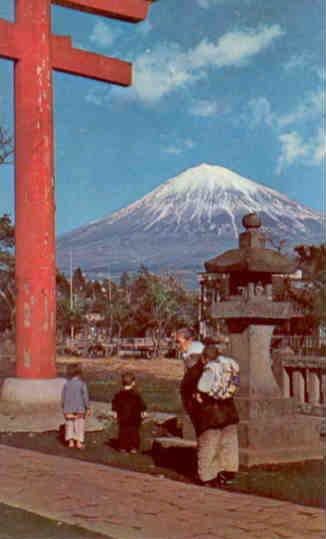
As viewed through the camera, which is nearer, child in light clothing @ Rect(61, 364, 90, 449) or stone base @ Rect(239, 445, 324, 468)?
stone base @ Rect(239, 445, 324, 468)

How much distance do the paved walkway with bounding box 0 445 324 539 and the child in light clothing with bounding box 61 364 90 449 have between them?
1.86 meters

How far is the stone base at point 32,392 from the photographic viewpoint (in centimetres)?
1292

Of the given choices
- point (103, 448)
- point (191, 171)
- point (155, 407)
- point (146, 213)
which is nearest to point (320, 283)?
point (155, 407)

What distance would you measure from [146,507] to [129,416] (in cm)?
368

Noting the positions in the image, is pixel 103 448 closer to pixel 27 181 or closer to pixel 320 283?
pixel 27 181

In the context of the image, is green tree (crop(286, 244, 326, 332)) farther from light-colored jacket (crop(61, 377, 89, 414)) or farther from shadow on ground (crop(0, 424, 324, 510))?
light-colored jacket (crop(61, 377, 89, 414))

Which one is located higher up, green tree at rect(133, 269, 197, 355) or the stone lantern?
green tree at rect(133, 269, 197, 355)

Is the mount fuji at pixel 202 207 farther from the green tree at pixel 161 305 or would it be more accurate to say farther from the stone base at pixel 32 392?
the stone base at pixel 32 392

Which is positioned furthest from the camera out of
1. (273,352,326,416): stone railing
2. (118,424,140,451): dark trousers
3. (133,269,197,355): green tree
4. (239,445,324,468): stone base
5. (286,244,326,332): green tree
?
(133,269,197,355): green tree

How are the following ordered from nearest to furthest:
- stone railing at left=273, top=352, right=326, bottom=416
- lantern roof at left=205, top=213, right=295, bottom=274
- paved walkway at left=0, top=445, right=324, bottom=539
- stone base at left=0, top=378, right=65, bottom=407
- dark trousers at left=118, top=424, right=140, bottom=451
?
paved walkway at left=0, top=445, right=324, bottom=539 < lantern roof at left=205, top=213, right=295, bottom=274 < dark trousers at left=118, top=424, right=140, bottom=451 < stone railing at left=273, top=352, right=326, bottom=416 < stone base at left=0, top=378, right=65, bottom=407

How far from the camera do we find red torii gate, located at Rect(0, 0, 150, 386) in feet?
43.8

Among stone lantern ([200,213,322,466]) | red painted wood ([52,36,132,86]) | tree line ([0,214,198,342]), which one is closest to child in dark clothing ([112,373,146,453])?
stone lantern ([200,213,322,466])

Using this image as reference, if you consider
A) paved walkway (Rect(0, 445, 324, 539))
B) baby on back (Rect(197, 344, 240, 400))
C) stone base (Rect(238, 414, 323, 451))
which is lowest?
paved walkway (Rect(0, 445, 324, 539))

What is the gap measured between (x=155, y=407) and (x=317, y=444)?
6.69m
